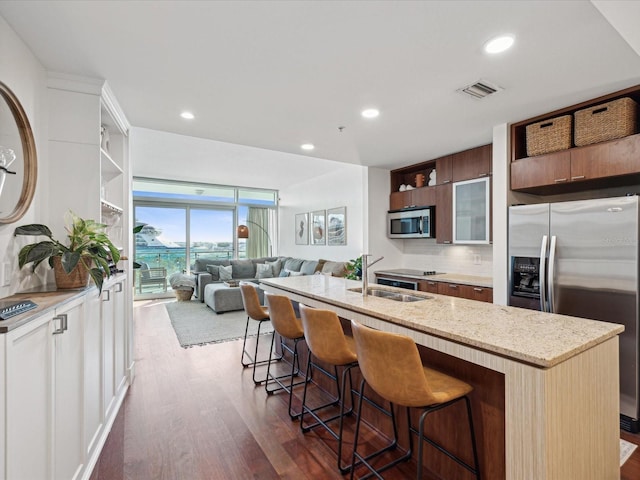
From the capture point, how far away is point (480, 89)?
96.0 inches

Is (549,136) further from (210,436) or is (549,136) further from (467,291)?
(210,436)

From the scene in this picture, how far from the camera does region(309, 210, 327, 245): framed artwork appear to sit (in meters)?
7.13

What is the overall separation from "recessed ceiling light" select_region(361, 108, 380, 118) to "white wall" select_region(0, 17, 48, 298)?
2.34 metres

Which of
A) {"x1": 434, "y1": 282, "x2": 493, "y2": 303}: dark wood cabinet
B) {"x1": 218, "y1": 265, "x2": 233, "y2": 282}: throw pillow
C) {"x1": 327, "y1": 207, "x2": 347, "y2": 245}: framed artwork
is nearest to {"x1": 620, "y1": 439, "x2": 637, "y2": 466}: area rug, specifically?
{"x1": 434, "y1": 282, "x2": 493, "y2": 303}: dark wood cabinet

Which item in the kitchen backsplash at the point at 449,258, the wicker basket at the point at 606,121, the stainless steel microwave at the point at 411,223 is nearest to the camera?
the wicker basket at the point at 606,121

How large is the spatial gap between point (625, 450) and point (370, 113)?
3.08 meters

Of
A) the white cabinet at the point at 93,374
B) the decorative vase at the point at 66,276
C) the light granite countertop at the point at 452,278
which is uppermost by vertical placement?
the decorative vase at the point at 66,276

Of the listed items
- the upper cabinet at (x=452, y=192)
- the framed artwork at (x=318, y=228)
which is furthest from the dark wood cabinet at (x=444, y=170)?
the framed artwork at (x=318, y=228)

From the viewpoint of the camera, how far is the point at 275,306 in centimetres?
252

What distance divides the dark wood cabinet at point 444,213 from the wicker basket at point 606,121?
1610 mm

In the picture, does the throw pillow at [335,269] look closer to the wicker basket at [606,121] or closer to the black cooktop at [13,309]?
the wicker basket at [606,121]

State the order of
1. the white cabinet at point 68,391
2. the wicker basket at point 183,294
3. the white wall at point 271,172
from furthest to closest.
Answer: the wicker basket at point 183,294 < the white wall at point 271,172 < the white cabinet at point 68,391

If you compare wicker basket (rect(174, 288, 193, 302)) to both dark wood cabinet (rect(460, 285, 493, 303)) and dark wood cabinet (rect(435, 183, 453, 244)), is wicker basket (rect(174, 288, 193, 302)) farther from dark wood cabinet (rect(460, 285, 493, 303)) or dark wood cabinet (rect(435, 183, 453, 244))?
dark wood cabinet (rect(460, 285, 493, 303))

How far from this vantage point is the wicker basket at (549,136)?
2811 millimetres
